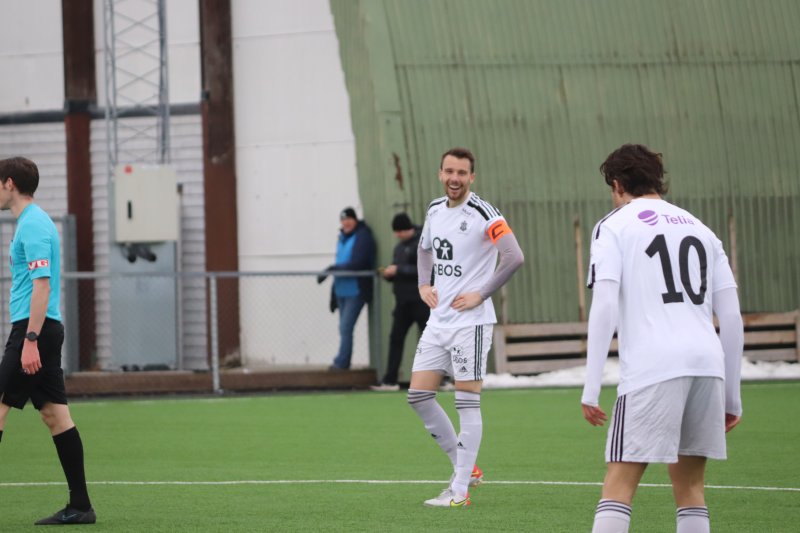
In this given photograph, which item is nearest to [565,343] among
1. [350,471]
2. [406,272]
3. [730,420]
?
[406,272]

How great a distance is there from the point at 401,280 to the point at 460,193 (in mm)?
10139

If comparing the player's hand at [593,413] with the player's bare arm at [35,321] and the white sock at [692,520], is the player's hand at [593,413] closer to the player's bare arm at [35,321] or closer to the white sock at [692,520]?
the white sock at [692,520]

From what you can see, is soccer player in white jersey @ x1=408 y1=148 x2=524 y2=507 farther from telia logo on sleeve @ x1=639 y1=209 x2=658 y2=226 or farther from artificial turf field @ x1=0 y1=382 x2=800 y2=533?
telia logo on sleeve @ x1=639 y1=209 x2=658 y2=226

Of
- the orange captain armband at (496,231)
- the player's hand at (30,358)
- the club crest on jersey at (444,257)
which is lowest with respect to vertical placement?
the player's hand at (30,358)

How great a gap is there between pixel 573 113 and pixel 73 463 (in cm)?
1470

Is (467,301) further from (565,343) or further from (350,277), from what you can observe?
(565,343)

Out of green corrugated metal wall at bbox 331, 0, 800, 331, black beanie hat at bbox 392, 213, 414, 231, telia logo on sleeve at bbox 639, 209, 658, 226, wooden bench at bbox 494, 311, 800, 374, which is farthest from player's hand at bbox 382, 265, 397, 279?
telia logo on sleeve at bbox 639, 209, 658, 226

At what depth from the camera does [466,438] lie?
880 centimetres

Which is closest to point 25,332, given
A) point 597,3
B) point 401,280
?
point 401,280

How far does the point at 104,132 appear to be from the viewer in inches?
987

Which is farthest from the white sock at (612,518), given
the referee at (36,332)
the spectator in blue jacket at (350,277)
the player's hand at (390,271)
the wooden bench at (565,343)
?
the wooden bench at (565,343)

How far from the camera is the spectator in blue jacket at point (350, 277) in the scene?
20.2 meters

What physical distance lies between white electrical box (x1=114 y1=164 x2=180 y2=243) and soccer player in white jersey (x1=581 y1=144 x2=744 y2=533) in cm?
1668

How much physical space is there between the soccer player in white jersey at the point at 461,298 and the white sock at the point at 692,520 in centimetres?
320
